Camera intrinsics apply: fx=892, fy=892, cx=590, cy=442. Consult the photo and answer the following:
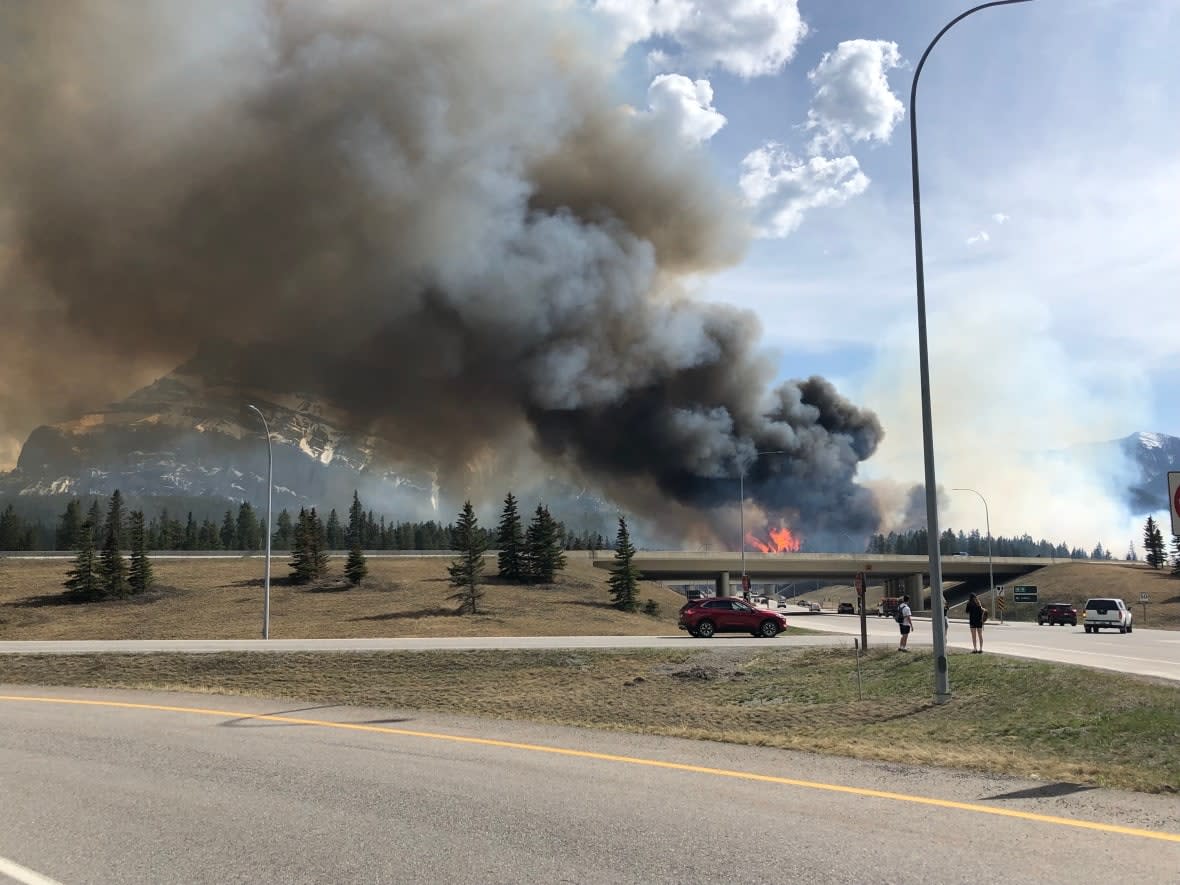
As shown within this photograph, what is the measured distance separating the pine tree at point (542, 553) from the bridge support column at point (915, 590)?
56.7m

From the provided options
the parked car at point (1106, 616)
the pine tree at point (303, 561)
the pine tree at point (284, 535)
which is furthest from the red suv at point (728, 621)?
the pine tree at point (284, 535)

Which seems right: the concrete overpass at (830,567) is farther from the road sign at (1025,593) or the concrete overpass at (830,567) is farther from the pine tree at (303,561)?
the pine tree at (303,561)

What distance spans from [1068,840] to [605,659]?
1900 cm

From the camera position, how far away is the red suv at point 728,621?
35.2m

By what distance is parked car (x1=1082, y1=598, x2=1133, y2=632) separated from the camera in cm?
4047

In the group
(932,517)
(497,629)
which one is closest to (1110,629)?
(497,629)

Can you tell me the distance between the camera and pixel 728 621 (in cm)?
3544

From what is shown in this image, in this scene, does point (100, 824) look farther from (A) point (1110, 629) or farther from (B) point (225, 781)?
(A) point (1110, 629)

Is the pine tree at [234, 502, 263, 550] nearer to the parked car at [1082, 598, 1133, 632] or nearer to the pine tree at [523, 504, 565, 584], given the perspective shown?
the pine tree at [523, 504, 565, 584]

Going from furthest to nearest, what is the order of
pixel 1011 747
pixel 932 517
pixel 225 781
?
pixel 932 517 → pixel 1011 747 → pixel 225 781

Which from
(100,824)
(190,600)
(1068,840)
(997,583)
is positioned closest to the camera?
(1068,840)

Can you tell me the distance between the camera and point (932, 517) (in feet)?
53.1

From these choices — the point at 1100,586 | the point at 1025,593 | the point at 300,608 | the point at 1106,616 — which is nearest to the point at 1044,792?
the point at 1106,616

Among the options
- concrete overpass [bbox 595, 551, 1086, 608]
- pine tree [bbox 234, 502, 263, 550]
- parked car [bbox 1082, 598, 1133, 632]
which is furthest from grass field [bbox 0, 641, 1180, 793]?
pine tree [bbox 234, 502, 263, 550]
